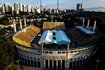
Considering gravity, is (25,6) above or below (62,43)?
above

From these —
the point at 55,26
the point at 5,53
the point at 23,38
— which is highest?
the point at 55,26

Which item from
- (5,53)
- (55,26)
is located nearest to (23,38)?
(5,53)

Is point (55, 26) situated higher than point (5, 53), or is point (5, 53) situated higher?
point (55, 26)

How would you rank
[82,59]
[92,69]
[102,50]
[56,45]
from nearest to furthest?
[102,50], [92,69], [82,59], [56,45]

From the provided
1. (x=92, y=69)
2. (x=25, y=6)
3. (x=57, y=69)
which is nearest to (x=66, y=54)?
(x=57, y=69)

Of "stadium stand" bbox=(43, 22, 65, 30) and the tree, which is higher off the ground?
"stadium stand" bbox=(43, 22, 65, 30)

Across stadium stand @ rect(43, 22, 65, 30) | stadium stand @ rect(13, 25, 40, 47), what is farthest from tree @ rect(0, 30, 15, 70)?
stadium stand @ rect(43, 22, 65, 30)

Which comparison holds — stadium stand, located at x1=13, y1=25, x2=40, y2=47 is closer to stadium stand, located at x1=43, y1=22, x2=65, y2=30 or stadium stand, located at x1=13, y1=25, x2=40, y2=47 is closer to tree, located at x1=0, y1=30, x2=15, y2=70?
tree, located at x1=0, y1=30, x2=15, y2=70

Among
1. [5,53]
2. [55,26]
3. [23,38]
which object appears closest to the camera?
[5,53]

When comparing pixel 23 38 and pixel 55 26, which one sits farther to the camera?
pixel 55 26

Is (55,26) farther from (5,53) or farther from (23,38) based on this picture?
(5,53)

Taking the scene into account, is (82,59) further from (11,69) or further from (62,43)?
(11,69)
